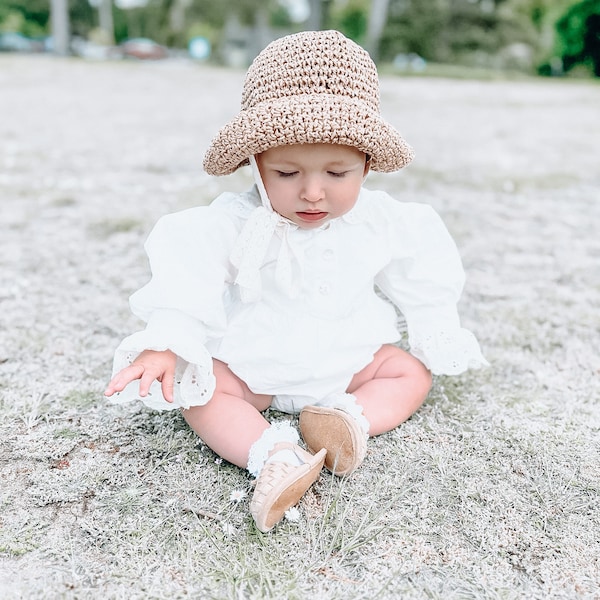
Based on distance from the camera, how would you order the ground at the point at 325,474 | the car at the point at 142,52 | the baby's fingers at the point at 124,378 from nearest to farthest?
the ground at the point at 325,474 → the baby's fingers at the point at 124,378 → the car at the point at 142,52

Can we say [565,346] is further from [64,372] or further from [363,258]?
[64,372]

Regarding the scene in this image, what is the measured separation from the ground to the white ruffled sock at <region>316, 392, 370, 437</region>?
92 mm

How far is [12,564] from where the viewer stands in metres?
1.40

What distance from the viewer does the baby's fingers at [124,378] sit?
5.14ft

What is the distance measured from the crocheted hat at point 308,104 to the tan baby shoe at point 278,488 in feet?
2.60

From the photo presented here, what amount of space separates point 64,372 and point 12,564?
0.88m

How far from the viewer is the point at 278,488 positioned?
57.2 inches

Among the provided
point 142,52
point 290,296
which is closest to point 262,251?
point 290,296

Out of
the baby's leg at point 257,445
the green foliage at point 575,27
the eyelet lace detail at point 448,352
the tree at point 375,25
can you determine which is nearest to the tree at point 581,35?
the green foliage at point 575,27

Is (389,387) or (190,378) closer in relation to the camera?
(190,378)

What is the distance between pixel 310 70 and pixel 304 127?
195 millimetres

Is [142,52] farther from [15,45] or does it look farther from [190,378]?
[190,378]

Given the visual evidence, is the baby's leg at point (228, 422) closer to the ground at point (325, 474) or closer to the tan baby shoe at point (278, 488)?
the ground at point (325, 474)

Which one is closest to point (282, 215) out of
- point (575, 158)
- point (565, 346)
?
point (565, 346)
